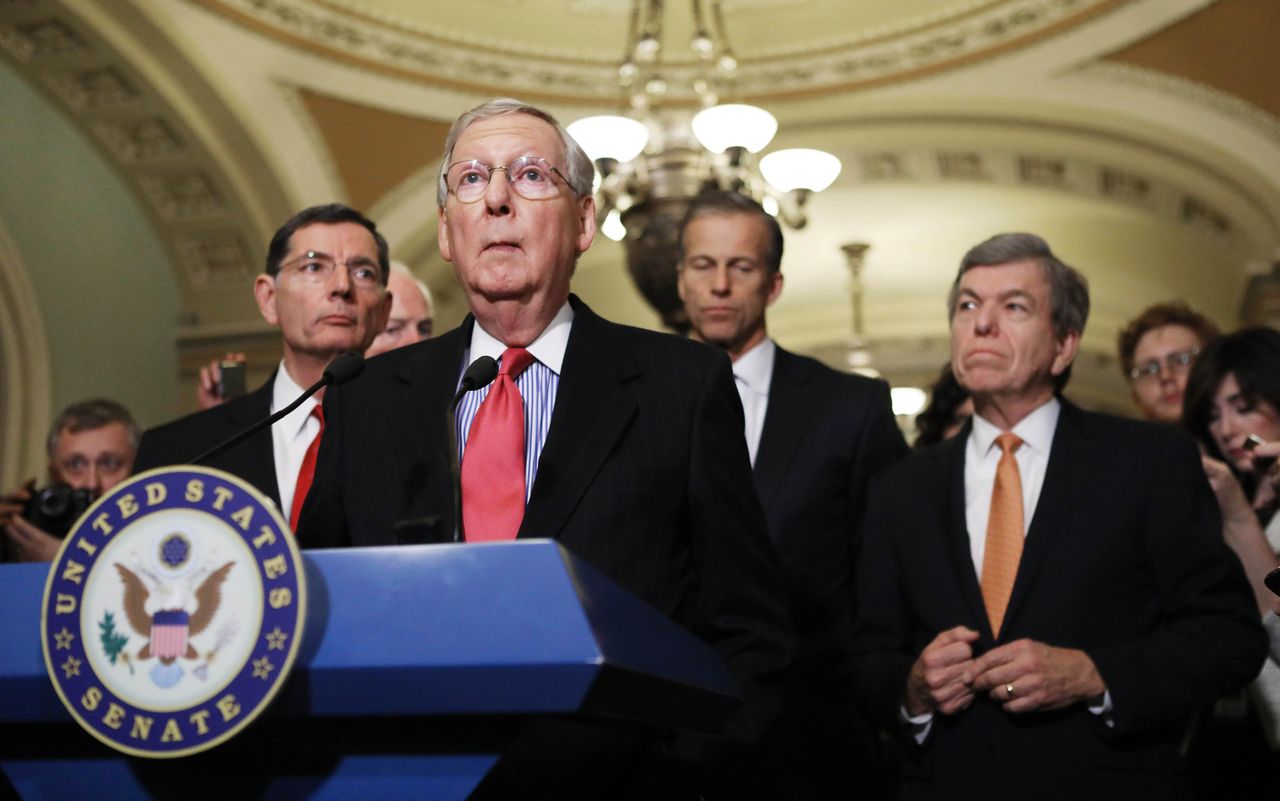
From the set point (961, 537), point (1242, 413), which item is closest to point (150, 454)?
point (961, 537)

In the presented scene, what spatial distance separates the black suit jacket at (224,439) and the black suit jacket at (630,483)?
0.68 metres

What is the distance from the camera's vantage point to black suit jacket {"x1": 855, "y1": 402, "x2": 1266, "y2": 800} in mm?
2186

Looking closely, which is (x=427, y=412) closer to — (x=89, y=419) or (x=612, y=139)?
(x=89, y=419)

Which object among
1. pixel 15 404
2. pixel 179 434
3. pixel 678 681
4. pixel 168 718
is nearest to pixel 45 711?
pixel 168 718

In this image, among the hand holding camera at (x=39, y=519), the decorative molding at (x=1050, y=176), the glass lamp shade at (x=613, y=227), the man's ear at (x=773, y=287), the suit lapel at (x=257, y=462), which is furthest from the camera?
the decorative molding at (x=1050, y=176)

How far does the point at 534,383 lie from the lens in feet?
5.72

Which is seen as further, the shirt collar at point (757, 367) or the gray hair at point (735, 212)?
the gray hair at point (735, 212)

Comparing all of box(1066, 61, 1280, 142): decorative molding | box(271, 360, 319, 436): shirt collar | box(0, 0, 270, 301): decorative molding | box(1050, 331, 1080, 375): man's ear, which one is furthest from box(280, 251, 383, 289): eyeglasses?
box(1066, 61, 1280, 142): decorative molding

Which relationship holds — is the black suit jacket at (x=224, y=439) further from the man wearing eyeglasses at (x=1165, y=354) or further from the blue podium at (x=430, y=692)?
the man wearing eyeglasses at (x=1165, y=354)

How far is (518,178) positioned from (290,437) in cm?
96

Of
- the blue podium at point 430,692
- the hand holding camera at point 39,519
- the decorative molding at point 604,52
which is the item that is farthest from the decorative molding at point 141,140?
the blue podium at point 430,692

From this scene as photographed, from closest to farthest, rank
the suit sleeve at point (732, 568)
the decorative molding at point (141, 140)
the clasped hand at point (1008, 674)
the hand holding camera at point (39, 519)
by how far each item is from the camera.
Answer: the suit sleeve at point (732, 568) < the clasped hand at point (1008, 674) < the hand holding camera at point (39, 519) < the decorative molding at point (141, 140)

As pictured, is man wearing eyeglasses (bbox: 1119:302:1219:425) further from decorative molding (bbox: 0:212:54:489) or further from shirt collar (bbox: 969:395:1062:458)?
decorative molding (bbox: 0:212:54:489)

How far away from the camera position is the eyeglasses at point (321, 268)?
2.68 meters
